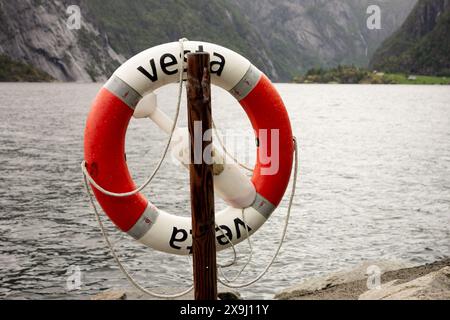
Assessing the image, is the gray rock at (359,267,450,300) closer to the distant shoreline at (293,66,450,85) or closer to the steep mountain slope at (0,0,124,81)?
the steep mountain slope at (0,0,124,81)

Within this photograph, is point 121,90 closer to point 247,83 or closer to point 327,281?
point 247,83

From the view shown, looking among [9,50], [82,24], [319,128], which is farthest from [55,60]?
[319,128]

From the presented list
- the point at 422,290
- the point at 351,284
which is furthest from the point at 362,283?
the point at 422,290

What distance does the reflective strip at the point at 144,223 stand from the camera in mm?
7121

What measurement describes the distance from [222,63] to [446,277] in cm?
347

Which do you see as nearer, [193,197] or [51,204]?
[193,197]

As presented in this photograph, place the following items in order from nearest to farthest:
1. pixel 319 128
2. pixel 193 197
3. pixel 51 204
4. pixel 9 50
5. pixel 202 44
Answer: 1. pixel 193 197
2. pixel 202 44
3. pixel 51 204
4. pixel 319 128
5. pixel 9 50

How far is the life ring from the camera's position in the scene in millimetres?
6930

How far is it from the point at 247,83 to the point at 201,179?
4.86 ft

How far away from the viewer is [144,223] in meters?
7.12

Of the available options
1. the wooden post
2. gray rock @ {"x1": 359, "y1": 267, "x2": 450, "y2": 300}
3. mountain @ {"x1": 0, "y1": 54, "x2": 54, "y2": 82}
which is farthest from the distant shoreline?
the wooden post

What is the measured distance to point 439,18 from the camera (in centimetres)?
19562

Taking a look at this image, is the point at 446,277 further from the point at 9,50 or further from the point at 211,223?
the point at 9,50

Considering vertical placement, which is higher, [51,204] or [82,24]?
[82,24]
